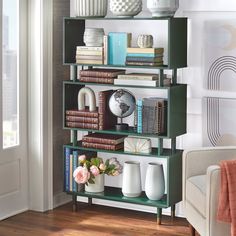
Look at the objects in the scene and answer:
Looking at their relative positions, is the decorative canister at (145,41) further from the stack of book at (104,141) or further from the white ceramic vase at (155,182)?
the white ceramic vase at (155,182)

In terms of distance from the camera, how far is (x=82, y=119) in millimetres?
5102

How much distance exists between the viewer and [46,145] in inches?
205

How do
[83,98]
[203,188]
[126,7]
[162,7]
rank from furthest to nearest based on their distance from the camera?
[83,98] < [126,7] < [162,7] < [203,188]

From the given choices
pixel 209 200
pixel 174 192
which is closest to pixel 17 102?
pixel 174 192

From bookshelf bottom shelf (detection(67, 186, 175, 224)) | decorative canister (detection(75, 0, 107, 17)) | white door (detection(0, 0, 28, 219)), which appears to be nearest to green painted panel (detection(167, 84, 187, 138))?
bookshelf bottom shelf (detection(67, 186, 175, 224))

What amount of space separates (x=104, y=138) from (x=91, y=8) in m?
0.99

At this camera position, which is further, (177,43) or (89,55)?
(89,55)

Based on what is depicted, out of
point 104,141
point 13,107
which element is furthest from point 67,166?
point 13,107

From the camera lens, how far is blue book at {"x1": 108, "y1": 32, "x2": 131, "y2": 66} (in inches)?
194

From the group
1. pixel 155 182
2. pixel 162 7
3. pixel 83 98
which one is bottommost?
pixel 155 182

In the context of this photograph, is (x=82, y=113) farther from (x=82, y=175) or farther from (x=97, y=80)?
Answer: (x=82, y=175)

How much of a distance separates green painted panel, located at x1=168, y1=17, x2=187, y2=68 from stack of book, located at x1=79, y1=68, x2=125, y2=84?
1.61 feet

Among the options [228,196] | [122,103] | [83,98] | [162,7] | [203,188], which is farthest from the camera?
[83,98]

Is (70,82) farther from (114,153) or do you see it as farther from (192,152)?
(192,152)
